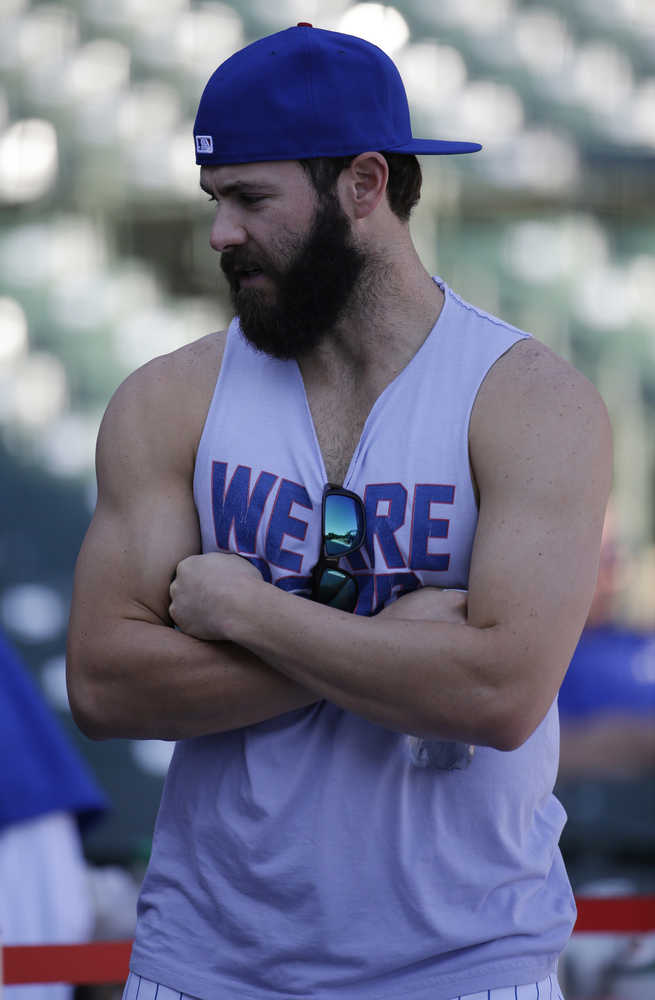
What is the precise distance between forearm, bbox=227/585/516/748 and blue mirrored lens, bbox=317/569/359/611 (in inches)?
3.0

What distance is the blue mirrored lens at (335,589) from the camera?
6.06 ft

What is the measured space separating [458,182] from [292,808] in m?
4.26

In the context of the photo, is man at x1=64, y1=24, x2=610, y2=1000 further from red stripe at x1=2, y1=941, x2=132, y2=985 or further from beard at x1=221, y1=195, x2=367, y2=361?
red stripe at x1=2, y1=941, x2=132, y2=985

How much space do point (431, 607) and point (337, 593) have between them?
13 centimetres

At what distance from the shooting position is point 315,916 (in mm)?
1838

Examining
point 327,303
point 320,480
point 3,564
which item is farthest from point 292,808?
point 3,564

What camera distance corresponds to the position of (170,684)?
6.13 feet

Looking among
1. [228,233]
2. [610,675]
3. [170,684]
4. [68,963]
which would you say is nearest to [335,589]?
[170,684]

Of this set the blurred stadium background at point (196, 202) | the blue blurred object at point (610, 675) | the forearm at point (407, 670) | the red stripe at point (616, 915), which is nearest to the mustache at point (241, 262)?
the forearm at point (407, 670)

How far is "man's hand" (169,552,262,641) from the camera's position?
1812 millimetres

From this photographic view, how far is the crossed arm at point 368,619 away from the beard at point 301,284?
0.17m

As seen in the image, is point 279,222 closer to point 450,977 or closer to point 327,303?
point 327,303

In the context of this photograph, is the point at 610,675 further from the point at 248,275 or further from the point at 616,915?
the point at 248,275

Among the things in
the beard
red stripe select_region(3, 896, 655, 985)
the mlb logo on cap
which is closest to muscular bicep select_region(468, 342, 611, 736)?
the beard
